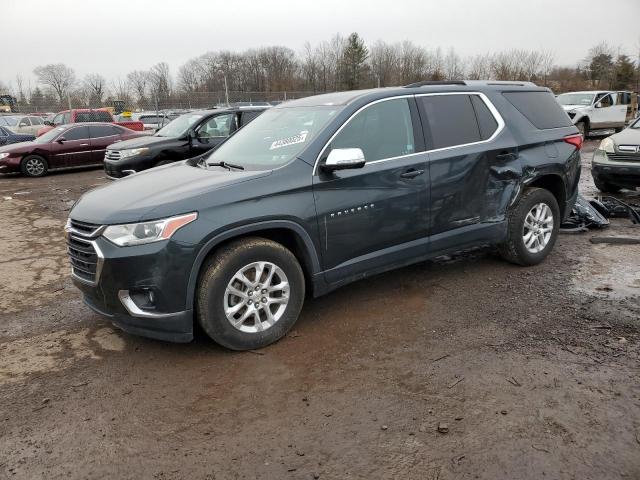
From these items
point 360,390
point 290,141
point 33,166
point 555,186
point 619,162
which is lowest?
point 360,390

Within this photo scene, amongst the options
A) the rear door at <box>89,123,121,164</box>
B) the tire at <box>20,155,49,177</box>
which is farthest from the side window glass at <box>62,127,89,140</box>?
the tire at <box>20,155,49,177</box>

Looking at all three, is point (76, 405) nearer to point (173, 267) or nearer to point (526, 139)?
point (173, 267)

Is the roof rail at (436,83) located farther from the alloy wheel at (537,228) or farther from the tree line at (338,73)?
the tree line at (338,73)

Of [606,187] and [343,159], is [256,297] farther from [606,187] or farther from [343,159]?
[606,187]

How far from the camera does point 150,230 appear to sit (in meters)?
3.28

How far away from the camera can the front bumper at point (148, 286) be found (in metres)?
3.25

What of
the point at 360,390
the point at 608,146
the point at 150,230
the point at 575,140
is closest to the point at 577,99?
the point at 608,146

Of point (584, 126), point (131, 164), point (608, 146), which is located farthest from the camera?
point (584, 126)

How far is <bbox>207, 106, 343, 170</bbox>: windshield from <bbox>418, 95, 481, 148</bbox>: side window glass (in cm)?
92

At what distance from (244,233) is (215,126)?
7.93 meters

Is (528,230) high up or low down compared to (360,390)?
up

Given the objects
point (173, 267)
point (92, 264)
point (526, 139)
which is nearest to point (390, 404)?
point (173, 267)

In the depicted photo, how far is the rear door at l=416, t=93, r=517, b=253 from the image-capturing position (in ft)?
14.3

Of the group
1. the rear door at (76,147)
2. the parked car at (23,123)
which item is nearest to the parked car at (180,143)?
the rear door at (76,147)
